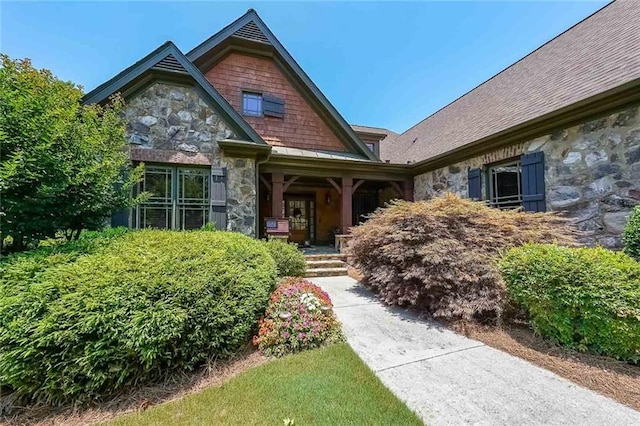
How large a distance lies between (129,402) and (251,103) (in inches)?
371

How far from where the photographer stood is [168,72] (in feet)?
22.2

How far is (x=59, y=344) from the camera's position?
2.46 metres

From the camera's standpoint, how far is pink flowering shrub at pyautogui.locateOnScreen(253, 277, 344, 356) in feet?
11.3

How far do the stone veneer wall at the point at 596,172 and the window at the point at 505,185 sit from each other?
77 centimetres

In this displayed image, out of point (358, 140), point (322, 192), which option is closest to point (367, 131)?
point (358, 140)

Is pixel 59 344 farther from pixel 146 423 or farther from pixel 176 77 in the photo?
pixel 176 77

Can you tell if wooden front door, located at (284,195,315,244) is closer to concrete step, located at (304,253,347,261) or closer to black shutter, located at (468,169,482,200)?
concrete step, located at (304,253,347,261)

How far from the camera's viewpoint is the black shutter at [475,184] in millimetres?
8156

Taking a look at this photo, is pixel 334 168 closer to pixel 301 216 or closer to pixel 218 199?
pixel 301 216

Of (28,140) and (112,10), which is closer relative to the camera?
(28,140)

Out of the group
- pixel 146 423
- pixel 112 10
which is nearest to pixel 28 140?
pixel 146 423

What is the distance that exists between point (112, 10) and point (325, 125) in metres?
6.78

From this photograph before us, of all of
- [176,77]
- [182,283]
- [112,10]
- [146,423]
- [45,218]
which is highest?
[112,10]

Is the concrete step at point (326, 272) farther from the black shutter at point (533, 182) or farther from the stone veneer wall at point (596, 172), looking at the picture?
the stone veneer wall at point (596, 172)
